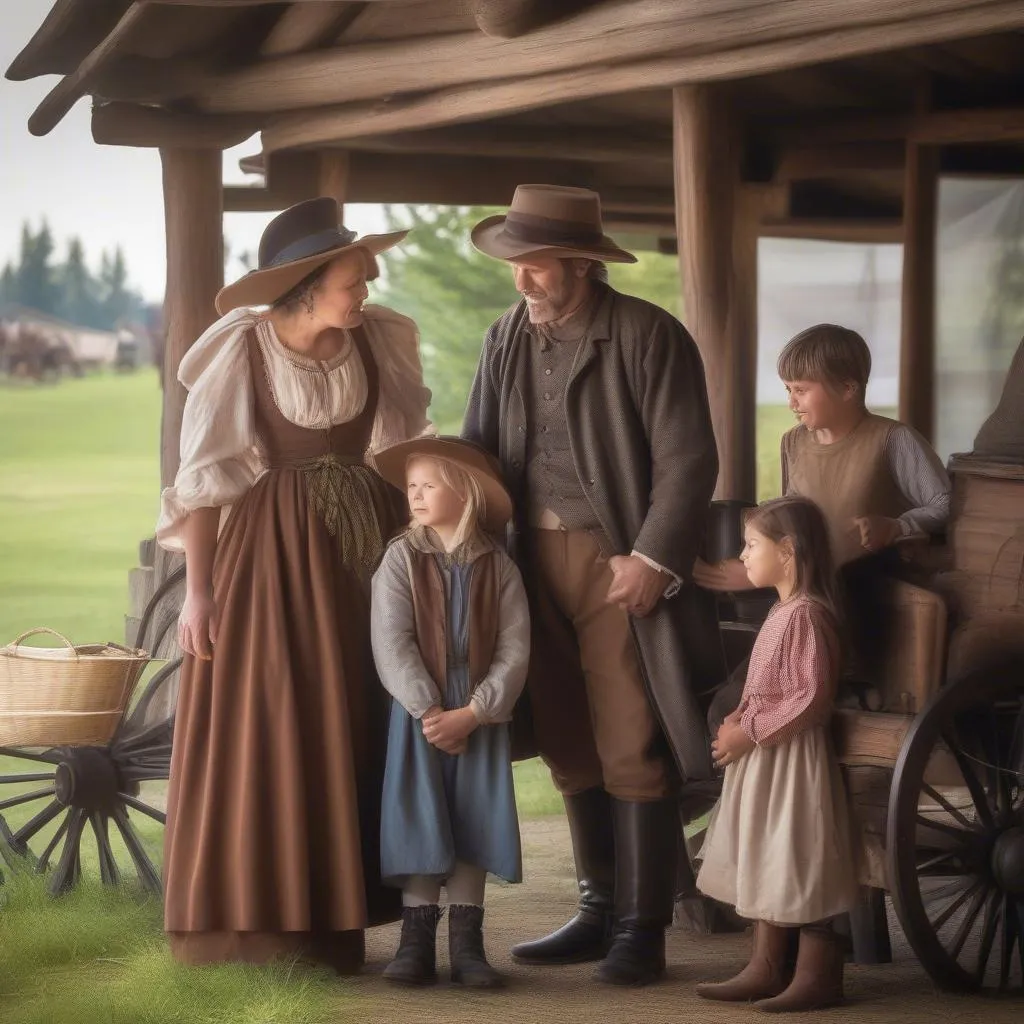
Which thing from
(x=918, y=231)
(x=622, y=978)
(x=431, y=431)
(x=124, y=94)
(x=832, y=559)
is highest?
(x=124, y=94)

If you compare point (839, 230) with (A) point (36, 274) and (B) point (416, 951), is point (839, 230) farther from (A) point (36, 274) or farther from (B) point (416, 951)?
(A) point (36, 274)

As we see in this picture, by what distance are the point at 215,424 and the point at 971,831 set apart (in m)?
2.13

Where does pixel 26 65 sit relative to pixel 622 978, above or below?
above

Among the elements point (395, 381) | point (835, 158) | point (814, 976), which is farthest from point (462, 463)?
point (835, 158)

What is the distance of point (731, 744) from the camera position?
429 centimetres

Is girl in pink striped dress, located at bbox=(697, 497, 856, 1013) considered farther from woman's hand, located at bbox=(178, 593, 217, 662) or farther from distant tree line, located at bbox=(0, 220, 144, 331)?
distant tree line, located at bbox=(0, 220, 144, 331)

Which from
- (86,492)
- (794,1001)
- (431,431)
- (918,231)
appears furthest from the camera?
(86,492)

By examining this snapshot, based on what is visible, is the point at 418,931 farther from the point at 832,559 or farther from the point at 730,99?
the point at 730,99

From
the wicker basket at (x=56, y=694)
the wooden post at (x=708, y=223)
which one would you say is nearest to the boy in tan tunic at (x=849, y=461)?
the wooden post at (x=708, y=223)

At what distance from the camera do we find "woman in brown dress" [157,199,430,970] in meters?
4.40

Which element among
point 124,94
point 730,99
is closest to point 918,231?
point 730,99

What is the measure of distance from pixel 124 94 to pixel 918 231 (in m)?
3.37

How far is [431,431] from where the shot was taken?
4.67 metres

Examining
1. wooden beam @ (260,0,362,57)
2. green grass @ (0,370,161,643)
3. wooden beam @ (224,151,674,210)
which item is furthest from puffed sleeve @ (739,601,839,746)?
green grass @ (0,370,161,643)
